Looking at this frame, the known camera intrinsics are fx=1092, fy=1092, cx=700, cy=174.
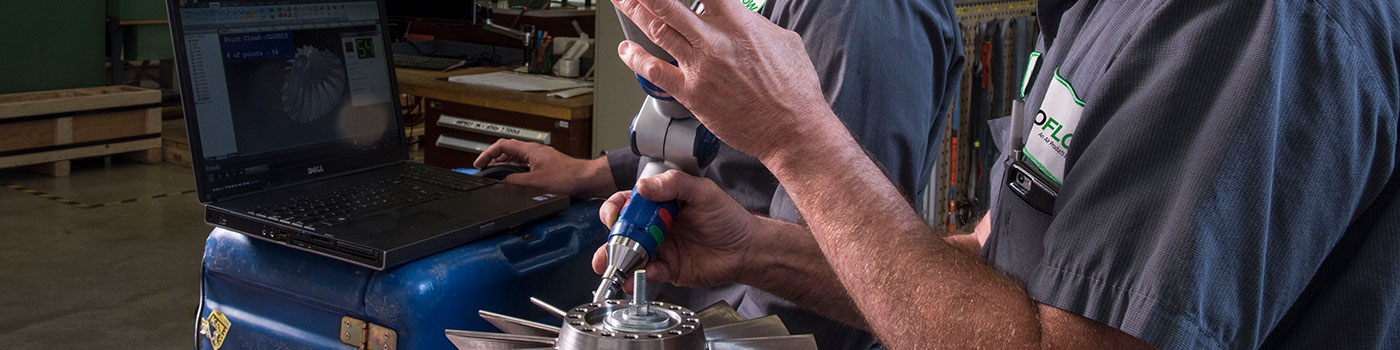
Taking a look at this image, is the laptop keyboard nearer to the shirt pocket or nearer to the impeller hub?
the impeller hub

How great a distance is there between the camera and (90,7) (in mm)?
5766

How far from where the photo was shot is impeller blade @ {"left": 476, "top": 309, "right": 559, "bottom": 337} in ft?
2.91

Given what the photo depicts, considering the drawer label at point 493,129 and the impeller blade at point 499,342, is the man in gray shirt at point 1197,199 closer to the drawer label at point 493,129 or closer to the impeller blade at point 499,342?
the impeller blade at point 499,342

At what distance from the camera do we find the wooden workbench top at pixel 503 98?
3598 millimetres

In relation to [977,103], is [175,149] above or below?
below

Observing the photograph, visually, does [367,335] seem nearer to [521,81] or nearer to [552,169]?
[552,169]

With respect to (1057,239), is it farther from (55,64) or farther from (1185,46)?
(55,64)

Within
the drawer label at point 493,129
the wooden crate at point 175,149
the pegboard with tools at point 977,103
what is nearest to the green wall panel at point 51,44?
the wooden crate at point 175,149

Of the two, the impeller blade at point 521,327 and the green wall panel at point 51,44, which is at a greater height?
the impeller blade at point 521,327

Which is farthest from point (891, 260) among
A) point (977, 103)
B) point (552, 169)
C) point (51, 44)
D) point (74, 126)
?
point (51, 44)

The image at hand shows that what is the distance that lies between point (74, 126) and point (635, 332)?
17.4ft

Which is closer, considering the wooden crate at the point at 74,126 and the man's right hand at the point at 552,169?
the man's right hand at the point at 552,169

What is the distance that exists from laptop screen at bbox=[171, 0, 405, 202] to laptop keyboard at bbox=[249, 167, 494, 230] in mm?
90

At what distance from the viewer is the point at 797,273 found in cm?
122
